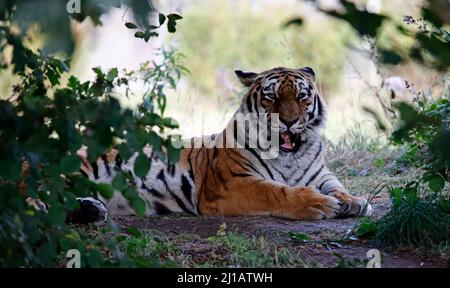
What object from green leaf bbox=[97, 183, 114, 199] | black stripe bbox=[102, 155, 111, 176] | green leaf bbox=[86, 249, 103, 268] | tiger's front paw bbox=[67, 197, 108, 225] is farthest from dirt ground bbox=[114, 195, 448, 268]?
→ green leaf bbox=[86, 249, 103, 268]

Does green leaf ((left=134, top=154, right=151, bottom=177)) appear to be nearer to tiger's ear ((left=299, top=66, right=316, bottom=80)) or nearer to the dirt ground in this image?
the dirt ground

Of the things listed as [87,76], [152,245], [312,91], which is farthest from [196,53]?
[152,245]

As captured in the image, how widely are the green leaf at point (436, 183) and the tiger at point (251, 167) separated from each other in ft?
3.82

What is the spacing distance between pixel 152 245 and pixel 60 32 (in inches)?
104

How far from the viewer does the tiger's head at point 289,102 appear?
5523mm

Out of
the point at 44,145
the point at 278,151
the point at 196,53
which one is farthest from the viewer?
the point at 196,53

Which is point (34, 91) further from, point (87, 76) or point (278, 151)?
point (87, 76)

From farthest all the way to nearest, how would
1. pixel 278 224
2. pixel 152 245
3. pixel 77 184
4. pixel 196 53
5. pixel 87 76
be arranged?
pixel 196 53, pixel 87 76, pixel 278 224, pixel 152 245, pixel 77 184

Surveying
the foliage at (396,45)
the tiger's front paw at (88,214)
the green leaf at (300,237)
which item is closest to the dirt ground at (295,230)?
the green leaf at (300,237)

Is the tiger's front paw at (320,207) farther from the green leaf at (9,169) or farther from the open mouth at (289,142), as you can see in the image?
the green leaf at (9,169)

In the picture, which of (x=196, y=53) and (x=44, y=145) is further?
(x=196, y=53)

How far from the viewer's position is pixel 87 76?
14.3 meters
